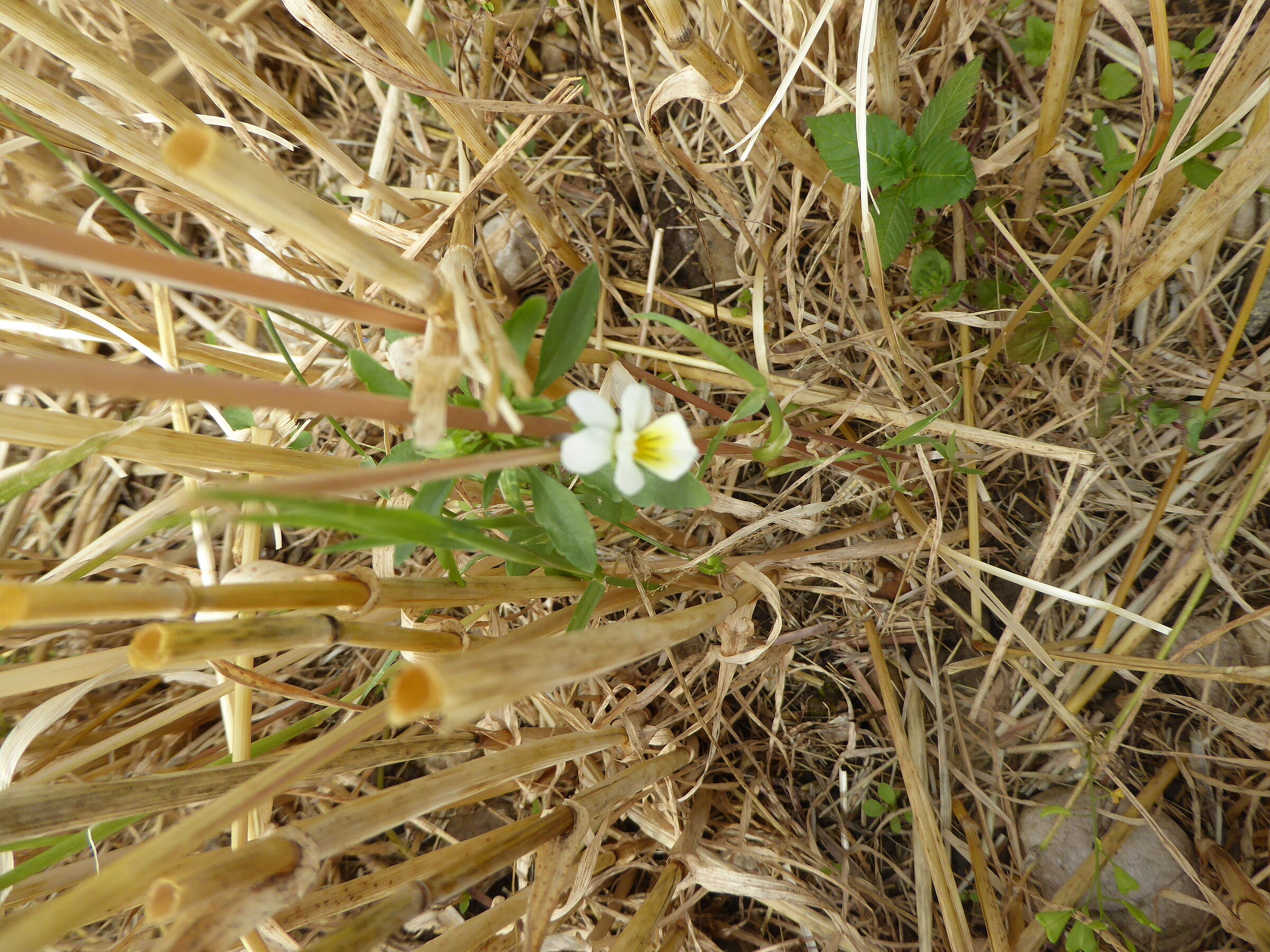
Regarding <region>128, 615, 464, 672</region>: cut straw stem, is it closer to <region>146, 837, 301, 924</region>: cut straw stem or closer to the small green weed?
<region>146, 837, 301, 924</region>: cut straw stem

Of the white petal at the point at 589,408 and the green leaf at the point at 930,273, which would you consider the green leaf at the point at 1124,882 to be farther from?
the white petal at the point at 589,408

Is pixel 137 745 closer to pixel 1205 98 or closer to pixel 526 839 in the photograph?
pixel 526 839

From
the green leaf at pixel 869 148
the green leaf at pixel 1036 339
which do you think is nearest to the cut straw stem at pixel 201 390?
the green leaf at pixel 869 148

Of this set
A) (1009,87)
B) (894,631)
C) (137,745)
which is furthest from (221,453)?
(1009,87)

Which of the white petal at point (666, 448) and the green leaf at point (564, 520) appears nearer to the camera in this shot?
the white petal at point (666, 448)

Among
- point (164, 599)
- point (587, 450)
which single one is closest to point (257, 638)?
point (164, 599)

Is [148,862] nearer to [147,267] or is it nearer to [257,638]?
[257,638]
